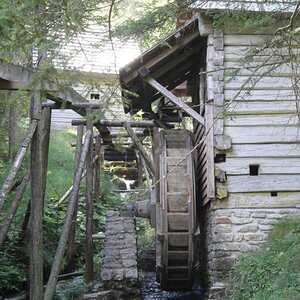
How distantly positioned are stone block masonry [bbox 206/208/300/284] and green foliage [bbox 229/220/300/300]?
0.90ft

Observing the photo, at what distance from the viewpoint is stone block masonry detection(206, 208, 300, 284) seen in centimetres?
842

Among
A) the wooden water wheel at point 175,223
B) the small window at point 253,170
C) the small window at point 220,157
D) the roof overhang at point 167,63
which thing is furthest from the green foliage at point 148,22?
the small window at point 253,170

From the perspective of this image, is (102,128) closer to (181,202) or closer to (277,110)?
(181,202)

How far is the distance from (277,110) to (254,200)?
1655mm

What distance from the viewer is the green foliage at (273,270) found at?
20.1ft

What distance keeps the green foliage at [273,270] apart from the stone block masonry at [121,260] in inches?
65.4

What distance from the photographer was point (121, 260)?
8633 mm

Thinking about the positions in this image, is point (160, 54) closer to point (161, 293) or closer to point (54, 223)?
point (54, 223)

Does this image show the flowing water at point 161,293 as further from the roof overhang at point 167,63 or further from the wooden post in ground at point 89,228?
the roof overhang at point 167,63

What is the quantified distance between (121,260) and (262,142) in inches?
127

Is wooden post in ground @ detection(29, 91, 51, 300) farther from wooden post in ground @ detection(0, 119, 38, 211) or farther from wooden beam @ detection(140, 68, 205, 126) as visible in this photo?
wooden beam @ detection(140, 68, 205, 126)

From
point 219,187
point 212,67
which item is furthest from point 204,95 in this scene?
point 219,187

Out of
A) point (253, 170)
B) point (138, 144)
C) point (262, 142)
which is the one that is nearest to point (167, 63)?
point (138, 144)

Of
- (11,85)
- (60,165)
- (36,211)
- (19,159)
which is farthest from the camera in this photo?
(60,165)
